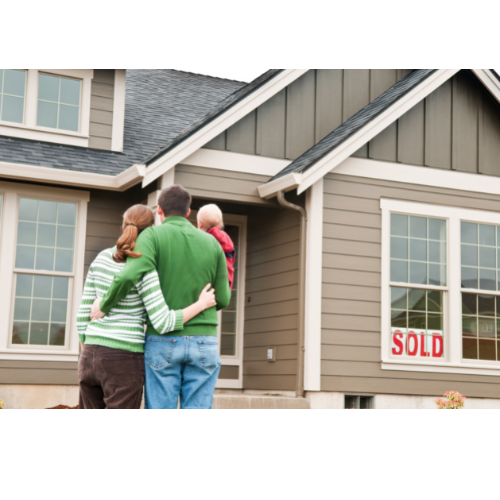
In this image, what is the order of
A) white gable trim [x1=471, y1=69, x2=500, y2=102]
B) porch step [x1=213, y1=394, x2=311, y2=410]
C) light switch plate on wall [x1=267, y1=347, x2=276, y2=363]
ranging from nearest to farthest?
porch step [x1=213, y1=394, x2=311, y2=410]
light switch plate on wall [x1=267, y1=347, x2=276, y2=363]
white gable trim [x1=471, y1=69, x2=500, y2=102]

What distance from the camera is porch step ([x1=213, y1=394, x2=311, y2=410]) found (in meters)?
6.61

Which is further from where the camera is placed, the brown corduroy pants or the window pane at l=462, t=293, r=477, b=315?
the window pane at l=462, t=293, r=477, b=315

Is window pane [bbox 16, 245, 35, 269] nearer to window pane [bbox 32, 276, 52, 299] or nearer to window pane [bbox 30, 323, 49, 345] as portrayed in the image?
window pane [bbox 32, 276, 52, 299]

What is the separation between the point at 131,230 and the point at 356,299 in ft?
16.3

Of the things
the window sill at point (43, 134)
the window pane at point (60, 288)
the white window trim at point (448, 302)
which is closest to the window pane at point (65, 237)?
the window pane at point (60, 288)

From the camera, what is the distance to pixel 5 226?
746 cm

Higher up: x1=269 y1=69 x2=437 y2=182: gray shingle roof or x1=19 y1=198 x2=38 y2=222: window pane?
x1=269 y1=69 x2=437 y2=182: gray shingle roof

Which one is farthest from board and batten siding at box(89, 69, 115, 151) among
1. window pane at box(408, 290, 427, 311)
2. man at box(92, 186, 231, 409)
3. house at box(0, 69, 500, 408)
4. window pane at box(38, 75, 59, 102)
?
man at box(92, 186, 231, 409)

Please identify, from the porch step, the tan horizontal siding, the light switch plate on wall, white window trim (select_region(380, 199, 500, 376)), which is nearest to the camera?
the porch step

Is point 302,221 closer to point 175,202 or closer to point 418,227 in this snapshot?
point 418,227

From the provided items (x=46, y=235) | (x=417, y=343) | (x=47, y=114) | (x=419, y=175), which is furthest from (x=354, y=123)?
(x=46, y=235)

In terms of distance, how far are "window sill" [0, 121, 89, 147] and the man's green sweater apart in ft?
17.8
